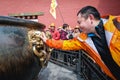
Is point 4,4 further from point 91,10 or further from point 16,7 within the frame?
point 91,10

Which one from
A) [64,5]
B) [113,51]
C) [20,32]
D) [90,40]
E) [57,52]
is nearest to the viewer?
[113,51]

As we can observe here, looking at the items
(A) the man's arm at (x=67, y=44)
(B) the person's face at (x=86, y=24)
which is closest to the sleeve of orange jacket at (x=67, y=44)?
(A) the man's arm at (x=67, y=44)

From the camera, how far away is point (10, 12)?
41.8 ft

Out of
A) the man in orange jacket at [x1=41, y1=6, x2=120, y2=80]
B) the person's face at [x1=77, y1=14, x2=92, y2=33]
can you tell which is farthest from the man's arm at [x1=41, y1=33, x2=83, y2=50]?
the person's face at [x1=77, y1=14, x2=92, y2=33]

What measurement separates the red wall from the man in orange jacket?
944 cm

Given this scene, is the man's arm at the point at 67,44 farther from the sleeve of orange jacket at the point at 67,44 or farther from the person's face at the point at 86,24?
the person's face at the point at 86,24

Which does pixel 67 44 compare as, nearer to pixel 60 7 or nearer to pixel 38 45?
pixel 38 45

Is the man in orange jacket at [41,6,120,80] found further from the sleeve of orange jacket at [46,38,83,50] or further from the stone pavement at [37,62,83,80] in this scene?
the stone pavement at [37,62,83,80]

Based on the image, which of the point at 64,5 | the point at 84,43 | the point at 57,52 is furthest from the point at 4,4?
the point at 84,43

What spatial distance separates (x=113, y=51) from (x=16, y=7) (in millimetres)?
10967

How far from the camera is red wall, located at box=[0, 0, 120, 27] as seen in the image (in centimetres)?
Answer: 1213

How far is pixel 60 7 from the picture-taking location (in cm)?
1248

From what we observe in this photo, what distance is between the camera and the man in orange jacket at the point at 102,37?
2.28 meters

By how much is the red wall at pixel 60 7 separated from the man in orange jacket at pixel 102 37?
31.0 ft
